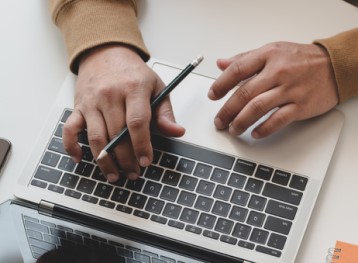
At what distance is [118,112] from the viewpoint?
77 centimetres

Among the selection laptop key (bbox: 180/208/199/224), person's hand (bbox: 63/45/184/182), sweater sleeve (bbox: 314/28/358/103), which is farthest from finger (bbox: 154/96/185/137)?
sweater sleeve (bbox: 314/28/358/103)

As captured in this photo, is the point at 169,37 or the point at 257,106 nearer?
the point at 257,106

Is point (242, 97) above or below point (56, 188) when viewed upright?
above

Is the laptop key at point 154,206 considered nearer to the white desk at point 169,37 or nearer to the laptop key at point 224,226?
the laptop key at point 224,226

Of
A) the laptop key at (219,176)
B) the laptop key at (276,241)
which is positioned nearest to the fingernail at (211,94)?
the laptop key at (219,176)

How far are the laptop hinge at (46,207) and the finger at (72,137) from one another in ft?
0.22

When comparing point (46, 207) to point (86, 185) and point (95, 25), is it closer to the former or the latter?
point (86, 185)

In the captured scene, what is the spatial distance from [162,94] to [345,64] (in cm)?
26

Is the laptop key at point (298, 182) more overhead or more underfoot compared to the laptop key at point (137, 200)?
more overhead

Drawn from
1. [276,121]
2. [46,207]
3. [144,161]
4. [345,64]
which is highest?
[345,64]

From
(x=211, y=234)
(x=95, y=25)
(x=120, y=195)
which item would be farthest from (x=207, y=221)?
(x=95, y=25)

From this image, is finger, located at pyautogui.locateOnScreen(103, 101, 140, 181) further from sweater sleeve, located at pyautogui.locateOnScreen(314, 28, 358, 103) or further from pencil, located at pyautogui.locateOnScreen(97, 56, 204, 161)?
sweater sleeve, located at pyautogui.locateOnScreen(314, 28, 358, 103)

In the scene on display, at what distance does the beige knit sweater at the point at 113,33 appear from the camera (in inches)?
31.3

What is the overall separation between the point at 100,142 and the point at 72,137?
0.13 feet
